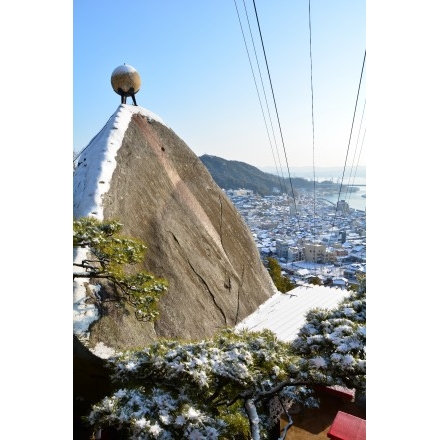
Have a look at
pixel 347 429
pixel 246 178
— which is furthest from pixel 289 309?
pixel 246 178

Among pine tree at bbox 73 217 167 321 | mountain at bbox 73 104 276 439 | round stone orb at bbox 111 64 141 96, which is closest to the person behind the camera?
pine tree at bbox 73 217 167 321

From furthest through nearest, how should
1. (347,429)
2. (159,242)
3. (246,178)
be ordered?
1. (246,178)
2. (159,242)
3. (347,429)

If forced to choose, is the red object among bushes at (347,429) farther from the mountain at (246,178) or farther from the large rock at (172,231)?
the mountain at (246,178)

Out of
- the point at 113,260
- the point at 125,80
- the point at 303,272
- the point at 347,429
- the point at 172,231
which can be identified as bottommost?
the point at 347,429

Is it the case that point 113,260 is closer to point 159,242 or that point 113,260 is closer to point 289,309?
point 159,242

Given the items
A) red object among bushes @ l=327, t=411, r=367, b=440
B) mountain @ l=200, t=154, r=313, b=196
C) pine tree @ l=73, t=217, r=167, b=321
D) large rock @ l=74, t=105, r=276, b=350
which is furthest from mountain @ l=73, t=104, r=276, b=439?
mountain @ l=200, t=154, r=313, b=196

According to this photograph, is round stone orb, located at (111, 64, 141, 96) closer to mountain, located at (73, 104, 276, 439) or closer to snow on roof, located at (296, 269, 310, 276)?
mountain, located at (73, 104, 276, 439)

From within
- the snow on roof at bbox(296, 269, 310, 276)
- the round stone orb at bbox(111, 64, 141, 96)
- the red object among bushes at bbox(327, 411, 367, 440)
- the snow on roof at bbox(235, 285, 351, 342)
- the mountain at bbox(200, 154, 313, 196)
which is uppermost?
the round stone orb at bbox(111, 64, 141, 96)
